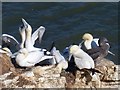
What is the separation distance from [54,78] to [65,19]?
522 cm

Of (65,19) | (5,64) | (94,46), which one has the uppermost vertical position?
(65,19)

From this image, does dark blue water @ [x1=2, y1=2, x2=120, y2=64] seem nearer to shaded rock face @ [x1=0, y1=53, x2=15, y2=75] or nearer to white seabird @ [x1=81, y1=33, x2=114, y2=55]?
white seabird @ [x1=81, y1=33, x2=114, y2=55]

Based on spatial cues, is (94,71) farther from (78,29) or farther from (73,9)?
(73,9)

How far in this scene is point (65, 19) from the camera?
11273mm

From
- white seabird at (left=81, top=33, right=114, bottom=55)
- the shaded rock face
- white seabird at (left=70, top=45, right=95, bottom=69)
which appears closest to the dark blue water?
white seabird at (left=81, top=33, right=114, bottom=55)

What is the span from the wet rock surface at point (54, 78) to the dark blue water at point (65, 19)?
358 cm

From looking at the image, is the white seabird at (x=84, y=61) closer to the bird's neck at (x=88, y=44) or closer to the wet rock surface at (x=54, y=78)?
the wet rock surface at (x=54, y=78)

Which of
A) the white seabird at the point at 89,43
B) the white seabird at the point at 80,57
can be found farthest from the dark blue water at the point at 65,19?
the white seabird at the point at 80,57

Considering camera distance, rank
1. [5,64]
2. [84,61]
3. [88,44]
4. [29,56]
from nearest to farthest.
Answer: [84,61]
[5,64]
[29,56]
[88,44]

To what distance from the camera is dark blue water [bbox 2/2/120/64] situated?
10477 millimetres

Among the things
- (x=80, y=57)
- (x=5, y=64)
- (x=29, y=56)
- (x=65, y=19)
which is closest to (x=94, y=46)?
(x=80, y=57)

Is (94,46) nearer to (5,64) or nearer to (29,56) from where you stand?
(29,56)

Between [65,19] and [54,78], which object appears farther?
[65,19]

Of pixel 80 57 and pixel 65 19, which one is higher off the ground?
pixel 65 19
